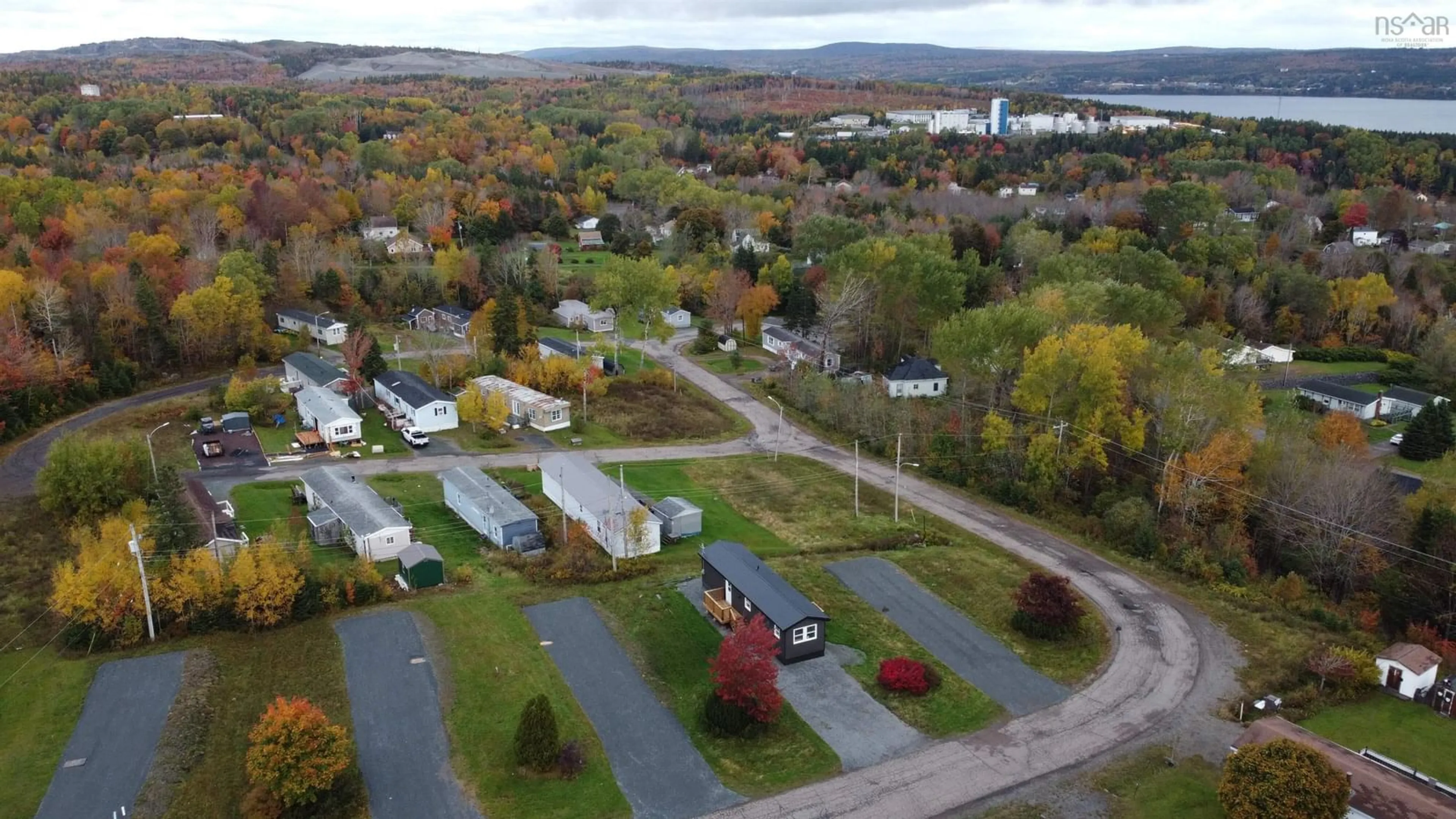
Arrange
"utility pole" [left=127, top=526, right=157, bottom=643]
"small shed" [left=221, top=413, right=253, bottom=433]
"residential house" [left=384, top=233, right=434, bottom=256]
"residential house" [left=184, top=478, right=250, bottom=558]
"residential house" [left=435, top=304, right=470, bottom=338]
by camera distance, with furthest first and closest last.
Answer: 1. "residential house" [left=384, top=233, right=434, bottom=256]
2. "residential house" [left=435, top=304, right=470, bottom=338]
3. "small shed" [left=221, top=413, right=253, bottom=433]
4. "residential house" [left=184, top=478, right=250, bottom=558]
5. "utility pole" [left=127, top=526, right=157, bottom=643]

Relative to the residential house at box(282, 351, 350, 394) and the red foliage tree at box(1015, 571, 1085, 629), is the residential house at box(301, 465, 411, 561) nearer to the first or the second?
the residential house at box(282, 351, 350, 394)

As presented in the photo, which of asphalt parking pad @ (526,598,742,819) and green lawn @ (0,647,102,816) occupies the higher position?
green lawn @ (0,647,102,816)

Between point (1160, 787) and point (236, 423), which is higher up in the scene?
point (236, 423)

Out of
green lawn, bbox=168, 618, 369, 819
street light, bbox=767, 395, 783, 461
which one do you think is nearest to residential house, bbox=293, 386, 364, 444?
green lawn, bbox=168, 618, 369, 819

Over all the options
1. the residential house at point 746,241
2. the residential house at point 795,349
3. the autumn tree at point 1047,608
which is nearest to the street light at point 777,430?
the residential house at point 795,349

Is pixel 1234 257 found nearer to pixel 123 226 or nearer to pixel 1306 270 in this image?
pixel 1306 270

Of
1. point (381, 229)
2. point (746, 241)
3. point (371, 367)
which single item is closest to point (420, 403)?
point (371, 367)

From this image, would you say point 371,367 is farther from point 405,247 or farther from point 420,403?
point 405,247

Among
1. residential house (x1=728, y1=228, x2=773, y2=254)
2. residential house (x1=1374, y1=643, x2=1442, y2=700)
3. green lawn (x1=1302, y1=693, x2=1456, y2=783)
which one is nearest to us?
green lawn (x1=1302, y1=693, x2=1456, y2=783)
